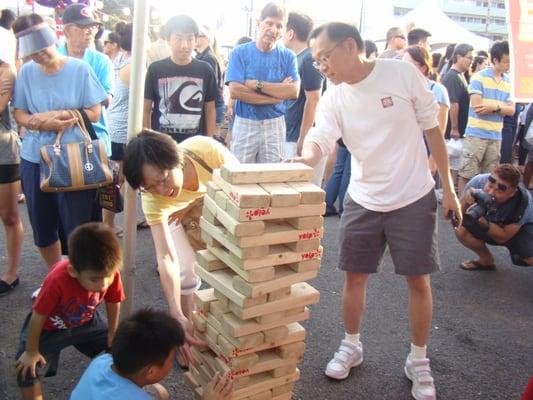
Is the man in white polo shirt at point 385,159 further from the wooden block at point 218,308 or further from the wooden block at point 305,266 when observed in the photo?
the wooden block at point 218,308

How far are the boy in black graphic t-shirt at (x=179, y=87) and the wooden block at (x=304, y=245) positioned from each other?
6.92 feet

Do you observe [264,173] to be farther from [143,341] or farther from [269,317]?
[143,341]

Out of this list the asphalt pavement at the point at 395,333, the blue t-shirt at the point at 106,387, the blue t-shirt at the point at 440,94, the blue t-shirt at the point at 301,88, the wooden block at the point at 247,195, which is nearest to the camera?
the blue t-shirt at the point at 106,387

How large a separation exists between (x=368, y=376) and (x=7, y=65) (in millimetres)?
2806

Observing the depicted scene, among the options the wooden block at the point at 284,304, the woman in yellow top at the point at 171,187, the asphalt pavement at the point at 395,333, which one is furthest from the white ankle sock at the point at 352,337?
the woman in yellow top at the point at 171,187

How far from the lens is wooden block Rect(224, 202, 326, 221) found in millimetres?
1915

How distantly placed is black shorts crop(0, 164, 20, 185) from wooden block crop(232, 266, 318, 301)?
2001 mm

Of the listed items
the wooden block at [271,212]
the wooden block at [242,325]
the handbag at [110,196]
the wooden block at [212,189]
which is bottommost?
the wooden block at [242,325]

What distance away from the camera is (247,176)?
6.54 ft

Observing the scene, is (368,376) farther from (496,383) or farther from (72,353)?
(72,353)

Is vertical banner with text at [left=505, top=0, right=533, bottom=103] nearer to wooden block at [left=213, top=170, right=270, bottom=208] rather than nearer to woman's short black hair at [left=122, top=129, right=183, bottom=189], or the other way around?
wooden block at [left=213, top=170, right=270, bottom=208]

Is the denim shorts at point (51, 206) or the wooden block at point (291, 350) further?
the denim shorts at point (51, 206)

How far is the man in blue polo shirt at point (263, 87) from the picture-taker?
421cm

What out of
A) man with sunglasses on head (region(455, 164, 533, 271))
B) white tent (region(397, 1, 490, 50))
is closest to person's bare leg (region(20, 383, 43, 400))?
man with sunglasses on head (region(455, 164, 533, 271))
